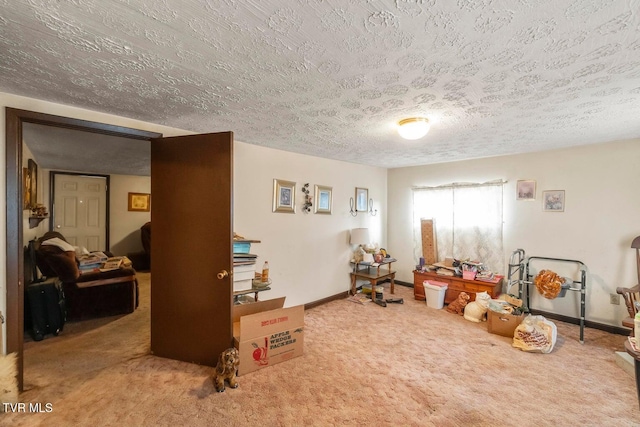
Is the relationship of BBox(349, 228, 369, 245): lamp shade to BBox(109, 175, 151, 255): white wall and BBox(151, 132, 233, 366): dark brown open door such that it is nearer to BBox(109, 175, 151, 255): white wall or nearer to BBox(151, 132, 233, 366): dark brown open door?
BBox(151, 132, 233, 366): dark brown open door

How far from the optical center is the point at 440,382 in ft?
7.23

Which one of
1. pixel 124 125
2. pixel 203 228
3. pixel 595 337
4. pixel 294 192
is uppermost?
pixel 124 125

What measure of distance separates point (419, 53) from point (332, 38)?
453 millimetres

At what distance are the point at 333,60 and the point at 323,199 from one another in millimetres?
2739

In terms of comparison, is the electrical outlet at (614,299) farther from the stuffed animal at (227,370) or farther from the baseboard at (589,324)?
the stuffed animal at (227,370)

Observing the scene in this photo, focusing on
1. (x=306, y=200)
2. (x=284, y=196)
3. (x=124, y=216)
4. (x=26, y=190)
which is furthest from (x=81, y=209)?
(x=306, y=200)

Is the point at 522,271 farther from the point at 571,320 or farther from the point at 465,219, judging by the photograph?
→ the point at 465,219

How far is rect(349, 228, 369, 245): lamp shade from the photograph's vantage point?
440 cm

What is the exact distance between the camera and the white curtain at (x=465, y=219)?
13.3ft

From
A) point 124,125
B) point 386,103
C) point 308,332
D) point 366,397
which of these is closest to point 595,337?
point 366,397

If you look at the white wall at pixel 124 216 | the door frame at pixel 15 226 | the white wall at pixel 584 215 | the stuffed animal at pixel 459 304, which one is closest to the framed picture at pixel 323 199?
the stuffed animal at pixel 459 304

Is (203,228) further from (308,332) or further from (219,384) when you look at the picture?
(308,332)

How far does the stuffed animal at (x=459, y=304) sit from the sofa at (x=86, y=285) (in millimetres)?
4311

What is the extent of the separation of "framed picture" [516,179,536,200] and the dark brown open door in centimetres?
383
